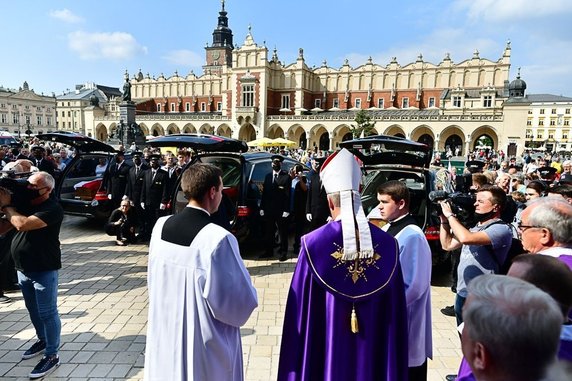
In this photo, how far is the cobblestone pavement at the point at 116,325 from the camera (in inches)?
134

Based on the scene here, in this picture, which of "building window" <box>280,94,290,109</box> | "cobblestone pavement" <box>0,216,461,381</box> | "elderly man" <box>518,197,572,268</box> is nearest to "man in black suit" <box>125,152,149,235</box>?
"cobblestone pavement" <box>0,216,461,381</box>

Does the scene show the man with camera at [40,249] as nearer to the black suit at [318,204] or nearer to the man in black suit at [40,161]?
the black suit at [318,204]

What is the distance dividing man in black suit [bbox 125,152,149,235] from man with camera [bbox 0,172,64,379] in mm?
4280

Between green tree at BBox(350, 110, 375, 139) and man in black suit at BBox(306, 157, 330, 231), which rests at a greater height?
green tree at BBox(350, 110, 375, 139)

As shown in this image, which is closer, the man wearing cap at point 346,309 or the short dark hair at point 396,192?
the man wearing cap at point 346,309

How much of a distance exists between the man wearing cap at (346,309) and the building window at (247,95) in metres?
53.3

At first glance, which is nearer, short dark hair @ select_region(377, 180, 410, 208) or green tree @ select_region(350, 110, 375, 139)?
short dark hair @ select_region(377, 180, 410, 208)

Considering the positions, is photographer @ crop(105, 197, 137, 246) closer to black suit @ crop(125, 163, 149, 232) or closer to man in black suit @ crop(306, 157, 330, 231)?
black suit @ crop(125, 163, 149, 232)

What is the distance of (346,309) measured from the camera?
2061 millimetres

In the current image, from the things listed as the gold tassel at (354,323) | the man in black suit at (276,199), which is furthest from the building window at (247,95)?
the gold tassel at (354,323)

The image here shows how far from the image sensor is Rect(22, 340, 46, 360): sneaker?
353 cm

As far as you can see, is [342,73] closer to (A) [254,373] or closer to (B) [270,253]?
(B) [270,253]

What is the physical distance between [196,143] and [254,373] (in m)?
3.73

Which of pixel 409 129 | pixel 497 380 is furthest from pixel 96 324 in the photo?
pixel 409 129
